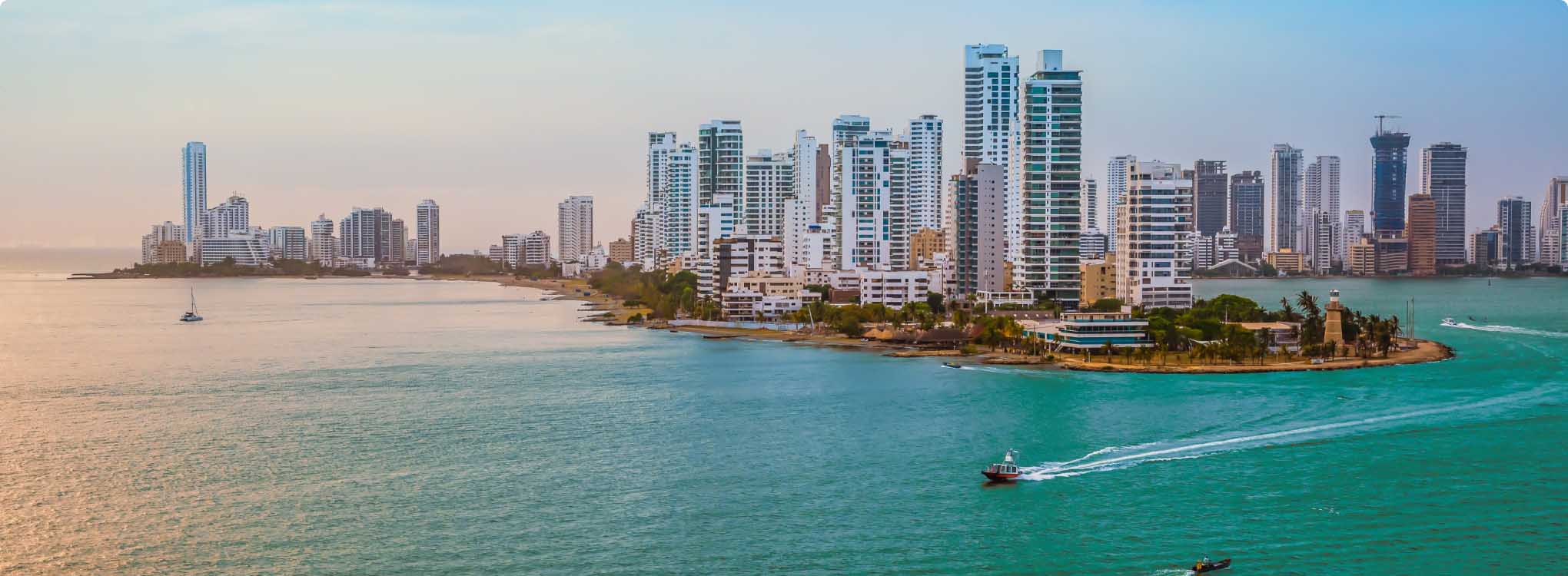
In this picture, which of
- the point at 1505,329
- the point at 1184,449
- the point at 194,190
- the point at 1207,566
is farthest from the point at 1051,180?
the point at 194,190

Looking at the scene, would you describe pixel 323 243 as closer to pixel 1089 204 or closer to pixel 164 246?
pixel 164 246

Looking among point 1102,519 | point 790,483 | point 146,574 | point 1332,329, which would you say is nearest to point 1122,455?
Result: point 1102,519

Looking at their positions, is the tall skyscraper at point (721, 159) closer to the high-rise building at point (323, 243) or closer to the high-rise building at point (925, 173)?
the high-rise building at point (925, 173)

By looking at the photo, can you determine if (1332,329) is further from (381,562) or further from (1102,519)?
(381,562)

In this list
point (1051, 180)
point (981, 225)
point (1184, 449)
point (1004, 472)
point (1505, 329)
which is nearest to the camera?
point (1004, 472)

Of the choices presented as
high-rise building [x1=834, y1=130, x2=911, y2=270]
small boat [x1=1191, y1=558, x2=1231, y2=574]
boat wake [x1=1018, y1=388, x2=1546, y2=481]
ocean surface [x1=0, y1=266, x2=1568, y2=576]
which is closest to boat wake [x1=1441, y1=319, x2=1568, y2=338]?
ocean surface [x1=0, y1=266, x2=1568, y2=576]

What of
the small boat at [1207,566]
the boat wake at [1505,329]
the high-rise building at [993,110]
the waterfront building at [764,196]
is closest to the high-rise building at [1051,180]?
the high-rise building at [993,110]

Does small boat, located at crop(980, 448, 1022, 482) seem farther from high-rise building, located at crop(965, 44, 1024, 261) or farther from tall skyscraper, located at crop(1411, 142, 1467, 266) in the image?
tall skyscraper, located at crop(1411, 142, 1467, 266)
